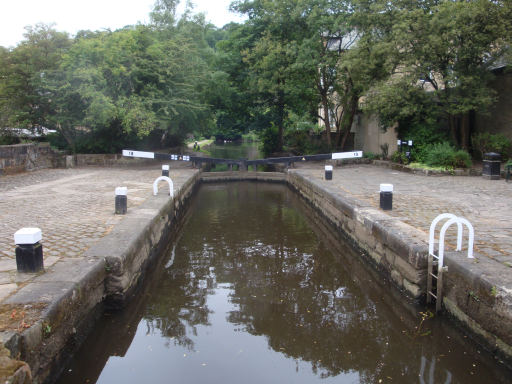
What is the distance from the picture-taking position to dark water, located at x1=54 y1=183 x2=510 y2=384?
4172 millimetres

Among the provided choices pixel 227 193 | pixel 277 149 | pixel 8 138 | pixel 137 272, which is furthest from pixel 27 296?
pixel 277 149

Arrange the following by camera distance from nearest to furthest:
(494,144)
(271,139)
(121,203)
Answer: (121,203) < (494,144) < (271,139)

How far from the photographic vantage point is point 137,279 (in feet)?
20.3

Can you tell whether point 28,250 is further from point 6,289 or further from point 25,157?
point 25,157

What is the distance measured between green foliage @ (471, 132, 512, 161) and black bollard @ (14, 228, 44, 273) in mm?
14444

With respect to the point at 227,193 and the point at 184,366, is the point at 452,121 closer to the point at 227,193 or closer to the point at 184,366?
the point at 227,193

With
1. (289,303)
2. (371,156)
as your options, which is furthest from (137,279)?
(371,156)

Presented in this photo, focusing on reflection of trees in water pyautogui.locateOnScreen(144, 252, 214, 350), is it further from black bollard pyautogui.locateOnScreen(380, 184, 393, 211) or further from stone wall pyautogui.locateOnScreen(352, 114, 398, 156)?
stone wall pyautogui.locateOnScreen(352, 114, 398, 156)

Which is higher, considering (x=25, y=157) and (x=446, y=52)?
(x=446, y=52)

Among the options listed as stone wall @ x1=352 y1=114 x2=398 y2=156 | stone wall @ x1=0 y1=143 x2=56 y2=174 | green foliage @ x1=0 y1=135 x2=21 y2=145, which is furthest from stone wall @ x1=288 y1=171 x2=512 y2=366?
green foliage @ x1=0 y1=135 x2=21 y2=145

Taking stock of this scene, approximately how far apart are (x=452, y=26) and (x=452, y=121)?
12.1 ft

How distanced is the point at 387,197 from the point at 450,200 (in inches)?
81.9

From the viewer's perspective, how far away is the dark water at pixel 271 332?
4.17m

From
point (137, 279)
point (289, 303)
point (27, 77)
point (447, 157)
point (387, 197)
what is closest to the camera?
point (289, 303)
